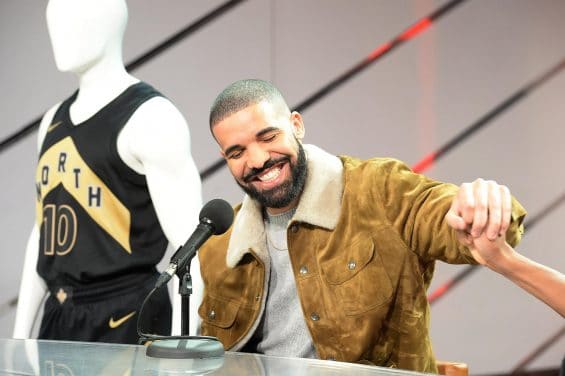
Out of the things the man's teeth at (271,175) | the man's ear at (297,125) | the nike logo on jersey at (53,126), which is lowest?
the man's teeth at (271,175)

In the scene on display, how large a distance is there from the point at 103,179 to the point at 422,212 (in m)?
0.89

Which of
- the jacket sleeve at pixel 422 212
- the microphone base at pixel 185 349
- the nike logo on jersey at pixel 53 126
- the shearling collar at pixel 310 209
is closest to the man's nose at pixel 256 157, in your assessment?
the shearling collar at pixel 310 209

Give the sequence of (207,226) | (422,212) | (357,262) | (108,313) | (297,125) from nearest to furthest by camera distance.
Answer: (207,226), (422,212), (357,262), (297,125), (108,313)

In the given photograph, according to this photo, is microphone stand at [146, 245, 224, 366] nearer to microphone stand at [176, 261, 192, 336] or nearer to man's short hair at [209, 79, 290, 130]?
microphone stand at [176, 261, 192, 336]

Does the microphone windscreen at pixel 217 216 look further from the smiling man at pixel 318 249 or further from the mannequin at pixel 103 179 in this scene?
the mannequin at pixel 103 179

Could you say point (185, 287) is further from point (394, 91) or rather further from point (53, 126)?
point (394, 91)

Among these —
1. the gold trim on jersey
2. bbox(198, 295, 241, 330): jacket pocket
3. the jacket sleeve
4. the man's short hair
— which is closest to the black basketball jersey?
the gold trim on jersey

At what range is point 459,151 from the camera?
4.40 meters

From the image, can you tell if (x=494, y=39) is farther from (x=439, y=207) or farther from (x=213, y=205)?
(x=213, y=205)

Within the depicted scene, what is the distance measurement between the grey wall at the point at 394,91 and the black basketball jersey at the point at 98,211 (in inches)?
46.6

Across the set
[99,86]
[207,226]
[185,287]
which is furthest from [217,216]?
[99,86]

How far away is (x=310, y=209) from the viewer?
204 cm

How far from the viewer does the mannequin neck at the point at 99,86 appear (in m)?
2.44

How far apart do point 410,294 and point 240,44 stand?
213 cm
